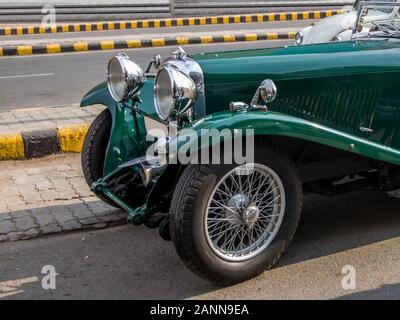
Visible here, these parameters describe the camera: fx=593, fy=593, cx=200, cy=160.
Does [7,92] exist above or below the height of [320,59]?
below

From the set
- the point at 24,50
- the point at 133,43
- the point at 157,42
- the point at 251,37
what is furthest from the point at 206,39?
the point at 24,50

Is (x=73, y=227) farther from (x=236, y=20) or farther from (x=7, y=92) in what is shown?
(x=236, y=20)

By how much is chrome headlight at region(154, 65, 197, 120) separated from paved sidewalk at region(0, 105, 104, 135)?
2.84 m

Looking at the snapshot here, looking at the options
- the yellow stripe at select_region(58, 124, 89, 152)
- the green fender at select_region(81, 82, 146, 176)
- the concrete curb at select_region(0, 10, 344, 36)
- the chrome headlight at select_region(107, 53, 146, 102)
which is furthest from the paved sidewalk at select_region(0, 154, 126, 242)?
the concrete curb at select_region(0, 10, 344, 36)

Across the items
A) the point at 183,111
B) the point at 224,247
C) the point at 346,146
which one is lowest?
the point at 224,247

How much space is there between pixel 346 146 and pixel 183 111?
969mm

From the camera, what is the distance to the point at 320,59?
12.4ft

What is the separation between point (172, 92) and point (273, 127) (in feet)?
1.93

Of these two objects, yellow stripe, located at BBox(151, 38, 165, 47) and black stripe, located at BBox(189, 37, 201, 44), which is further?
black stripe, located at BBox(189, 37, 201, 44)

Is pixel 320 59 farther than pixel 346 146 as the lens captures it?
Yes

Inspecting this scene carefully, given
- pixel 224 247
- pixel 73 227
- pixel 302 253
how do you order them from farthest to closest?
1. pixel 73 227
2. pixel 302 253
3. pixel 224 247

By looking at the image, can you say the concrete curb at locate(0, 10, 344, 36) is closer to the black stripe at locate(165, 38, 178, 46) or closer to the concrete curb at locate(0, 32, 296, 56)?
the concrete curb at locate(0, 32, 296, 56)

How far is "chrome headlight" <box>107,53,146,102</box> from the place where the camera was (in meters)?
3.80
